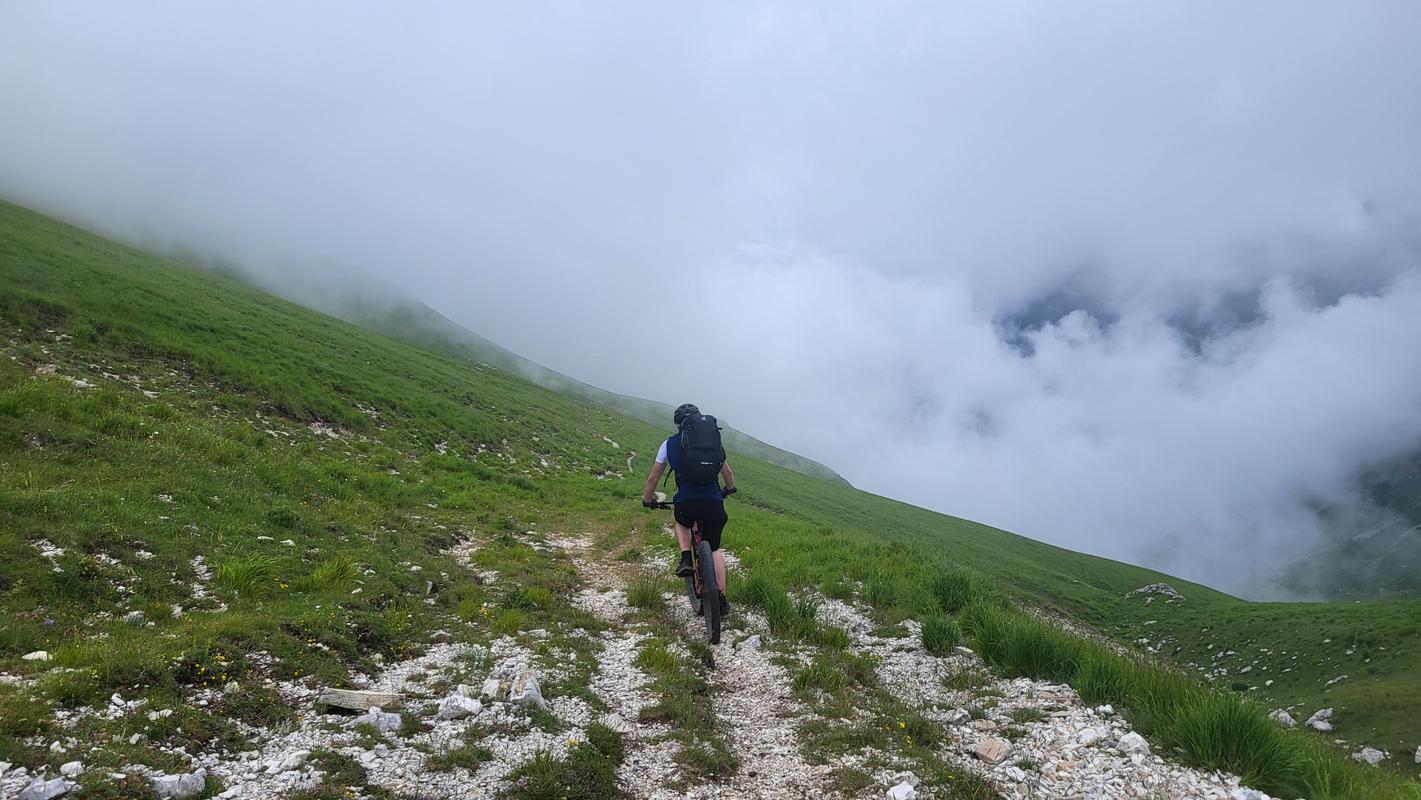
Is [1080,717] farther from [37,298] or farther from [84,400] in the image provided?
[37,298]

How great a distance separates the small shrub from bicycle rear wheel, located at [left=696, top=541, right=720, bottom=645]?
3364 mm

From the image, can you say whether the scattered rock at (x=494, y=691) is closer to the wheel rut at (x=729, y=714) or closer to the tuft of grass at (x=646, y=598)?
the wheel rut at (x=729, y=714)

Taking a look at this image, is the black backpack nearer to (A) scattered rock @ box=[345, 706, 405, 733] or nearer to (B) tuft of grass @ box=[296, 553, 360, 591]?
(A) scattered rock @ box=[345, 706, 405, 733]

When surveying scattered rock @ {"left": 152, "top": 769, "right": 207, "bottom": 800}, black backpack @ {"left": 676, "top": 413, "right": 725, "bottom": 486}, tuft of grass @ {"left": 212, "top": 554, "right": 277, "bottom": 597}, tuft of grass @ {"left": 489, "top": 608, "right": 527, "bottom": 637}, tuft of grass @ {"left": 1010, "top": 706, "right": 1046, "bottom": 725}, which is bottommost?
tuft of grass @ {"left": 212, "top": 554, "right": 277, "bottom": 597}

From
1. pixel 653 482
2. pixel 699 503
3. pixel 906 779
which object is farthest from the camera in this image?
pixel 653 482

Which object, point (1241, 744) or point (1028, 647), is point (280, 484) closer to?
point (1028, 647)

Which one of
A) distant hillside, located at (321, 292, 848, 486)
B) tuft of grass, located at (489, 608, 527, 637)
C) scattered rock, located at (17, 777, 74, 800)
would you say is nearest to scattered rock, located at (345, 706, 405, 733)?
scattered rock, located at (17, 777, 74, 800)

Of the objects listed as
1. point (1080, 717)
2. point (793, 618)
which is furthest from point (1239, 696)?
point (793, 618)

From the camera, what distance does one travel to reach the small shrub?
10062 mm

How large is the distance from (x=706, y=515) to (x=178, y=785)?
736 centimetres

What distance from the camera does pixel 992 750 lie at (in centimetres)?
678

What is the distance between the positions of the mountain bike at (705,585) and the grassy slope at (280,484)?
3095mm

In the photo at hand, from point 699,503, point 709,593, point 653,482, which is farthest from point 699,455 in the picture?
point 709,593

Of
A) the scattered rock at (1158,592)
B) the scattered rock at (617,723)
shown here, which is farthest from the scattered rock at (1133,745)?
the scattered rock at (1158,592)
